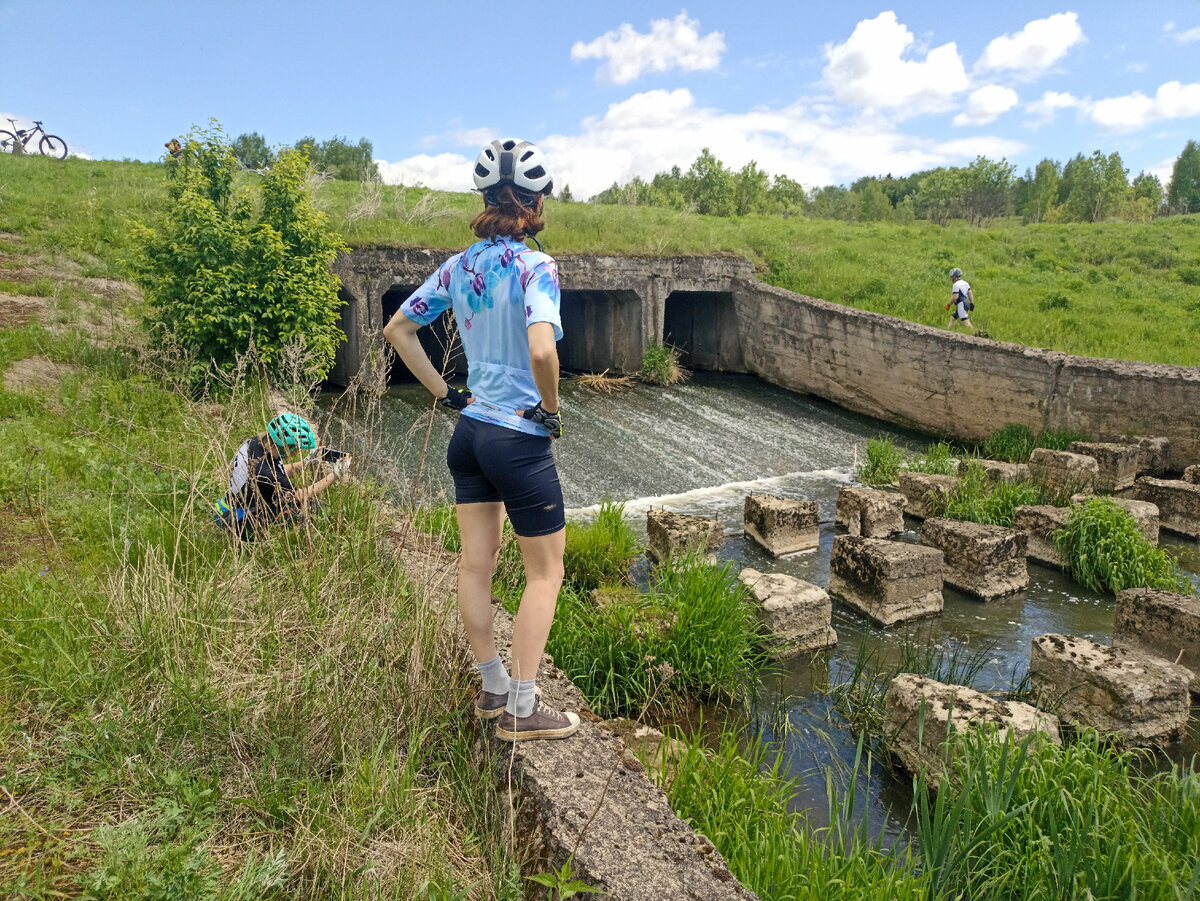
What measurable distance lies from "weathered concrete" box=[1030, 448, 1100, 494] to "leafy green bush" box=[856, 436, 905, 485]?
1.69 metres

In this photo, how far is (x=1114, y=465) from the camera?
10492mm

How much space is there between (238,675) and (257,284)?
7.40m

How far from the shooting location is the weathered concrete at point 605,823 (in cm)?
233

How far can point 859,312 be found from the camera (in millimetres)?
14906

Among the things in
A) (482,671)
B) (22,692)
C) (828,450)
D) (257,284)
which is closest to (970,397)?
(828,450)

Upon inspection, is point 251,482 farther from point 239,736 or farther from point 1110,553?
point 1110,553

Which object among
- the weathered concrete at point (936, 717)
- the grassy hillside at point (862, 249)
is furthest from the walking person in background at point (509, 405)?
the grassy hillside at point (862, 249)

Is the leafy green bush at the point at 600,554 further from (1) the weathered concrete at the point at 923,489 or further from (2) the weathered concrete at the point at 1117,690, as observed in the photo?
(1) the weathered concrete at the point at 923,489

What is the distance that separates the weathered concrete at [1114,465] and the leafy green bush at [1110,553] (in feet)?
9.68

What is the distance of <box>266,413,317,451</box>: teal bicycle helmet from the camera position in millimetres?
4066

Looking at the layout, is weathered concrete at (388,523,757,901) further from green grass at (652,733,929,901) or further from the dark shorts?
the dark shorts

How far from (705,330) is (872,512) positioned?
11097 millimetres

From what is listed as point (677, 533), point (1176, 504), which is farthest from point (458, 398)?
point (1176, 504)

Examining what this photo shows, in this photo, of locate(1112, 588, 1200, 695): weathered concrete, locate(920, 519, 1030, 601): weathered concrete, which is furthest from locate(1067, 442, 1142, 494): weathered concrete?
locate(1112, 588, 1200, 695): weathered concrete
